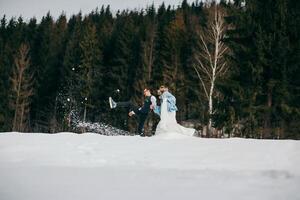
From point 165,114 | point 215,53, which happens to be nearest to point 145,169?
point 165,114

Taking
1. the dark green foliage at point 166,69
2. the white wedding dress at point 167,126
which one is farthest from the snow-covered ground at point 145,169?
the dark green foliage at point 166,69

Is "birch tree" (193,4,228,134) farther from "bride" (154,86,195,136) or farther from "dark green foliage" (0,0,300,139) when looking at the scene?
"bride" (154,86,195,136)

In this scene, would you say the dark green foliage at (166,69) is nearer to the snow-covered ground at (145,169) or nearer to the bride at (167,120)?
the bride at (167,120)

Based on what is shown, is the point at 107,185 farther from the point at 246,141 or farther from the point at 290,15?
the point at 290,15

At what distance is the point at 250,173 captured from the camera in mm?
7980

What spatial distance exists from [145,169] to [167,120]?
6.27m

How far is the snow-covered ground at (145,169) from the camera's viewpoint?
676cm

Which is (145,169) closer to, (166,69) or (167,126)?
(167,126)

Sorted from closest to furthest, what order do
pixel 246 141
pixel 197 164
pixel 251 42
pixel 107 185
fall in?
pixel 107 185, pixel 197 164, pixel 246 141, pixel 251 42

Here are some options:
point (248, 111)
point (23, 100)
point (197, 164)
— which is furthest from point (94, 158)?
point (23, 100)

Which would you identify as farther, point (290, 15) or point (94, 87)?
point (94, 87)

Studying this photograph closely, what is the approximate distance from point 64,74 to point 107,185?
4812cm

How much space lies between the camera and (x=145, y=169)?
8516 millimetres

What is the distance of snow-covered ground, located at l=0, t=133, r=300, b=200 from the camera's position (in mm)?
6758
